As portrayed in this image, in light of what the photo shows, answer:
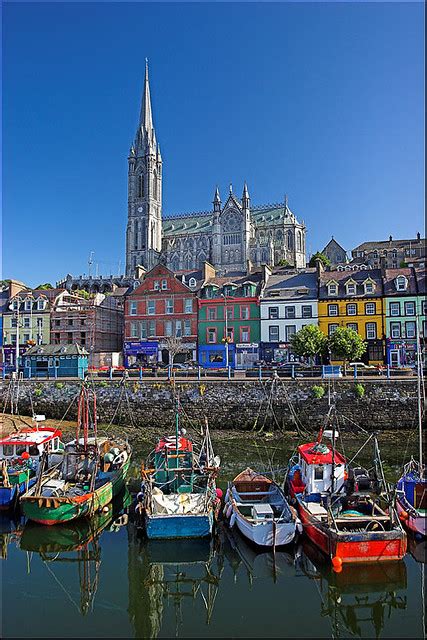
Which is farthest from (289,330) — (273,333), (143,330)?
(143,330)

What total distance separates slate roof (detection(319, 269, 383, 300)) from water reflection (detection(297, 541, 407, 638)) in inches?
1614

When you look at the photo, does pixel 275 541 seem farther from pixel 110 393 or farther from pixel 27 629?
pixel 110 393

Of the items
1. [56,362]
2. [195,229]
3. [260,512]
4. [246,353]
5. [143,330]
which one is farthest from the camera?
[195,229]

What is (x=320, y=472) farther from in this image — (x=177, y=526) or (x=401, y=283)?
(x=401, y=283)

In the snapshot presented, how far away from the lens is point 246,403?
37062 mm

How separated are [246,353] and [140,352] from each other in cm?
1317

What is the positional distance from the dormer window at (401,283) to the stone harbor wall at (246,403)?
19607 mm

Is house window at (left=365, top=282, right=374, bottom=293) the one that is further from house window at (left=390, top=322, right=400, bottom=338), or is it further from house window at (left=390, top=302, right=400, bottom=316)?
house window at (left=390, top=322, right=400, bottom=338)

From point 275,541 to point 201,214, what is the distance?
14266cm

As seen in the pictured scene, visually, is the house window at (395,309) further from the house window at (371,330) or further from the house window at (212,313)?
the house window at (212,313)

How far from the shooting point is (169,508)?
17.4 metres

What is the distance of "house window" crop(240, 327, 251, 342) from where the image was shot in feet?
184

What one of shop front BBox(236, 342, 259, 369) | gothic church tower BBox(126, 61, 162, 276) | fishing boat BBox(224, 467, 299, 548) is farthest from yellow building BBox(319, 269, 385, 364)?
gothic church tower BBox(126, 61, 162, 276)

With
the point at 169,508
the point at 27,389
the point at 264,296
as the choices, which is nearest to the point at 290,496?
the point at 169,508
